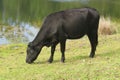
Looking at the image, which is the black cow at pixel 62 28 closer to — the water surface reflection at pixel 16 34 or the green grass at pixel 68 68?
the green grass at pixel 68 68

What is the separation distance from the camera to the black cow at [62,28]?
12.3m

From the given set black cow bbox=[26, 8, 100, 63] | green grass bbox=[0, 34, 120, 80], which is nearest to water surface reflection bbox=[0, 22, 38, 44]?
green grass bbox=[0, 34, 120, 80]

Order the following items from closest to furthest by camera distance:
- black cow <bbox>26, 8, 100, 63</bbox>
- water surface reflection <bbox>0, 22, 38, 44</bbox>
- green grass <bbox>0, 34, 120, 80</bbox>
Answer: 1. green grass <bbox>0, 34, 120, 80</bbox>
2. black cow <bbox>26, 8, 100, 63</bbox>
3. water surface reflection <bbox>0, 22, 38, 44</bbox>

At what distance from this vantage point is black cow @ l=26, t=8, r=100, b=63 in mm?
12336

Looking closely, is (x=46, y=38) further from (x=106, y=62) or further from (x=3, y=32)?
(x=3, y=32)

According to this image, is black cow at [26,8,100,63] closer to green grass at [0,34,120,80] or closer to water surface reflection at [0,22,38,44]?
green grass at [0,34,120,80]

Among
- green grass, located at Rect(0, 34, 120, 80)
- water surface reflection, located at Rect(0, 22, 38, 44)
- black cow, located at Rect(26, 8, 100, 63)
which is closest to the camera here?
green grass, located at Rect(0, 34, 120, 80)

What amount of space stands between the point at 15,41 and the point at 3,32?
3.02m

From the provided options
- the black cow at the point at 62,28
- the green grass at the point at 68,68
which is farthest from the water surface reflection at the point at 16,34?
the black cow at the point at 62,28

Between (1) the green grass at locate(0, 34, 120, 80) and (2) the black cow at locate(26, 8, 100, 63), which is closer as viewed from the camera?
(1) the green grass at locate(0, 34, 120, 80)

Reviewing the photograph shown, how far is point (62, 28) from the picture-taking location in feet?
40.5

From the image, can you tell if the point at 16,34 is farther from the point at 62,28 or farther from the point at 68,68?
the point at 68,68

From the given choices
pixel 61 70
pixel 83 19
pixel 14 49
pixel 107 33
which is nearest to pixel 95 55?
pixel 83 19

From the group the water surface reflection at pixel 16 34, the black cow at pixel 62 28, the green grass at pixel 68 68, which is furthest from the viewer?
the water surface reflection at pixel 16 34
